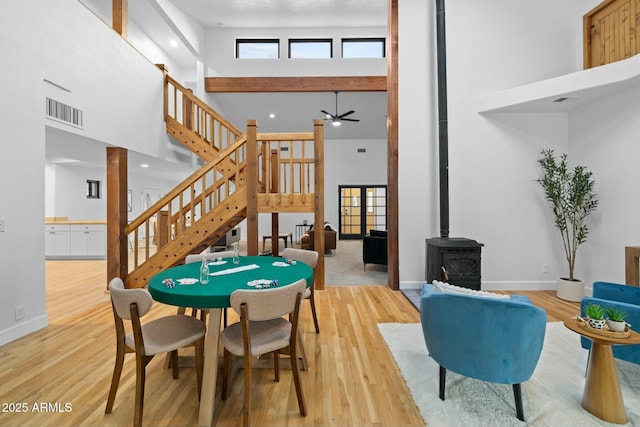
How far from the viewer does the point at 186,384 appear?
2145mm

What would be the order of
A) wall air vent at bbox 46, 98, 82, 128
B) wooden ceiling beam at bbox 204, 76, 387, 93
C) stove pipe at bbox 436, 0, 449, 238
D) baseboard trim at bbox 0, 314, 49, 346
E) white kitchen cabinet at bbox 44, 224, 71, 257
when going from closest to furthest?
1. baseboard trim at bbox 0, 314, 49, 346
2. wall air vent at bbox 46, 98, 82, 128
3. stove pipe at bbox 436, 0, 449, 238
4. white kitchen cabinet at bbox 44, 224, 71, 257
5. wooden ceiling beam at bbox 204, 76, 387, 93

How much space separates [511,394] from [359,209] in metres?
8.81

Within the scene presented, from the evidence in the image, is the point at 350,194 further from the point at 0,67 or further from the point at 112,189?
the point at 0,67

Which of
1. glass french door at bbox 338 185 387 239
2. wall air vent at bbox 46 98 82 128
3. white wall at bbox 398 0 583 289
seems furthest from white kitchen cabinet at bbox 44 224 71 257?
glass french door at bbox 338 185 387 239

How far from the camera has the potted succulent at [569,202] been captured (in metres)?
3.84

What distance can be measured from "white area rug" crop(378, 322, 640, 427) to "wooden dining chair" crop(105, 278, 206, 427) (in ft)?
5.11

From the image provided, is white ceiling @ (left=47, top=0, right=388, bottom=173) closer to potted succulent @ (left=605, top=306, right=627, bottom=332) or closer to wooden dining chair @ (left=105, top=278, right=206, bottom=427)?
wooden dining chair @ (left=105, top=278, right=206, bottom=427)

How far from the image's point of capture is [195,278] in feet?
6.86

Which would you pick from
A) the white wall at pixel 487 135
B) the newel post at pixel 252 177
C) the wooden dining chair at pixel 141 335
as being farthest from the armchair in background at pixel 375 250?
the wooden dining chair at pixel 141 335

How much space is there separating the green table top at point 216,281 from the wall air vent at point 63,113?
2.45m

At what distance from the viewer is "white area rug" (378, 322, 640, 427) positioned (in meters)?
1.74

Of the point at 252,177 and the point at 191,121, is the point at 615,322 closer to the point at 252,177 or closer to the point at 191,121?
the point at 252,177

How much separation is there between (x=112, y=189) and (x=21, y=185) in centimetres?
128

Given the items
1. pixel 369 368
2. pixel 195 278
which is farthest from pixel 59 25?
pixel 369 368
